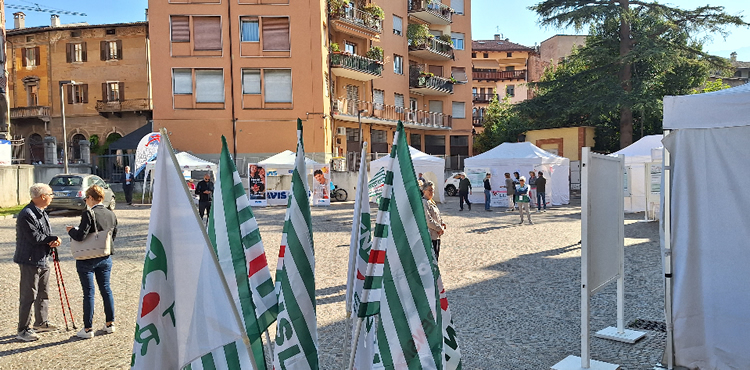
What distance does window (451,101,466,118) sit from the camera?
46938 millimetres

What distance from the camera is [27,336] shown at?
20.5 ft

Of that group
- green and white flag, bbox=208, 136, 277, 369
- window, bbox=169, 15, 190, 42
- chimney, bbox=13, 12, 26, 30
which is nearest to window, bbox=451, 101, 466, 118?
window, bbox=169, 15, 190, 42

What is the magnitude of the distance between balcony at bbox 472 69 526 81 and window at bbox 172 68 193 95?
3898 cm

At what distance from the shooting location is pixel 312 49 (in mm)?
32500

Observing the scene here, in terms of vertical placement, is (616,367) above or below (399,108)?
below

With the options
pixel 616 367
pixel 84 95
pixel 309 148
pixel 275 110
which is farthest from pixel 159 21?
pixel 616 367

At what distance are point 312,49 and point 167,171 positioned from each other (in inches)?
1212

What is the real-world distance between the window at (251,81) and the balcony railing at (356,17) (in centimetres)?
593

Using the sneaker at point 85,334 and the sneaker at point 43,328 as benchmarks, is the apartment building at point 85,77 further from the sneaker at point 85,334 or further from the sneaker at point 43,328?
the sneaker at point 85,334

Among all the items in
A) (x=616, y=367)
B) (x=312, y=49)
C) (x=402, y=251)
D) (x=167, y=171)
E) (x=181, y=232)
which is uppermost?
(x=312, y=49)

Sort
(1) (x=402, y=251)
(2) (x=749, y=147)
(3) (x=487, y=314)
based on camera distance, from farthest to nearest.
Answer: (3) (x=487, y=314) → (2) (x=749, y=147) → (1) (x=402, y=251)

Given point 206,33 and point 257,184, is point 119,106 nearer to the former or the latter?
point 206,33

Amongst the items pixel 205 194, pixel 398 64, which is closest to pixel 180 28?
pixel 398 64

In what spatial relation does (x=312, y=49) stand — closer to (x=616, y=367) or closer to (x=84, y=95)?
(x=84, y=95)
